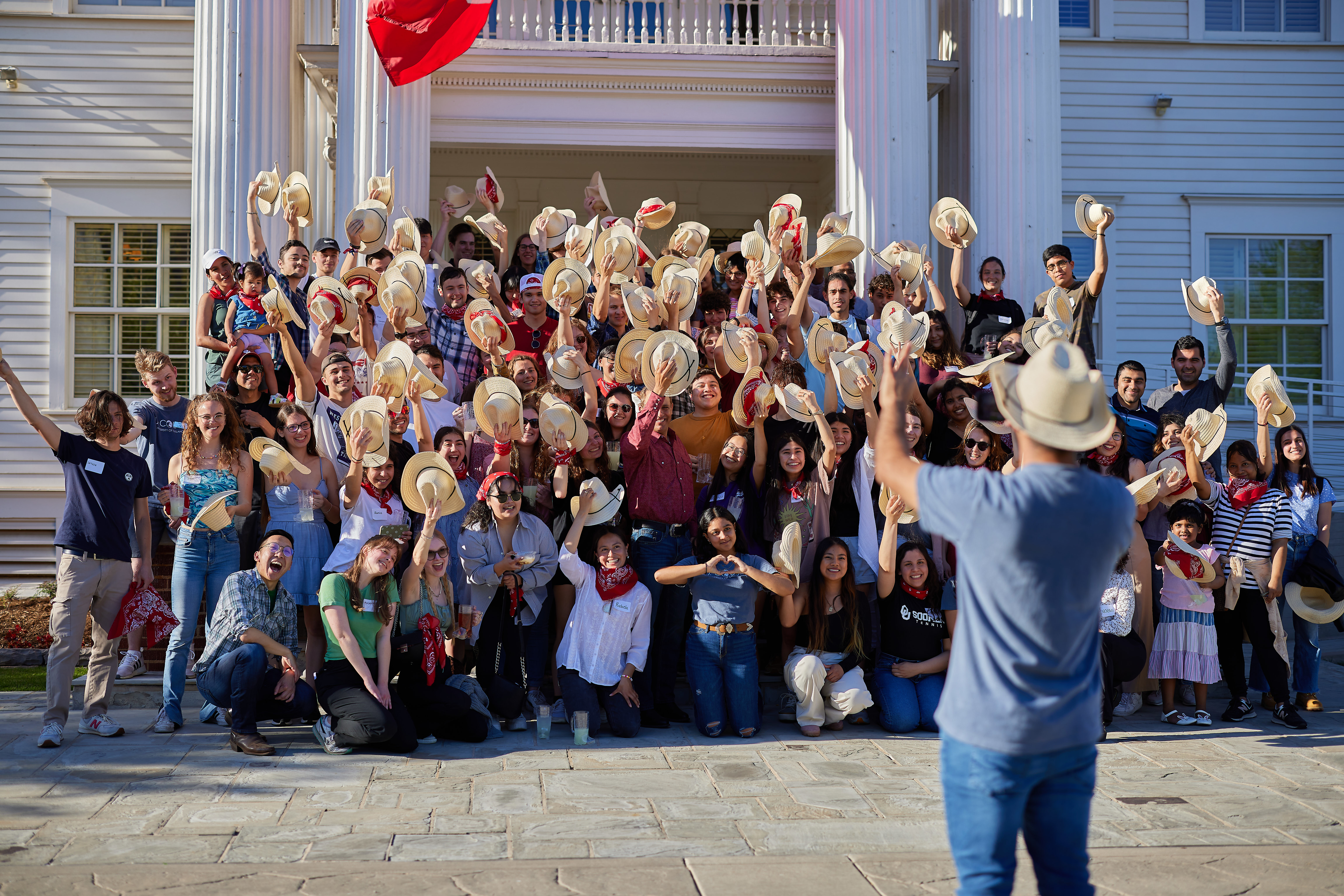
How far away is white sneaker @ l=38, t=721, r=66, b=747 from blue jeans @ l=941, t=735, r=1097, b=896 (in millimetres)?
4676

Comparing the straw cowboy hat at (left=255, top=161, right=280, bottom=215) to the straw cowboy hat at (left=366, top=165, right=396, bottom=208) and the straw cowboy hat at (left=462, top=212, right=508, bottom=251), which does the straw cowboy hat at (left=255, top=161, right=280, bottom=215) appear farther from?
the straw cowboy hat at (left=462, top=212, right=508, bottom=251)

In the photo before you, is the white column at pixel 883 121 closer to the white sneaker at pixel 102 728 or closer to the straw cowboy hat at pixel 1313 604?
the straw cowboy hat at pixel 1313 604

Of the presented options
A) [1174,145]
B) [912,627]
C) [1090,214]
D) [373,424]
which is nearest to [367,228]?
[373,424]

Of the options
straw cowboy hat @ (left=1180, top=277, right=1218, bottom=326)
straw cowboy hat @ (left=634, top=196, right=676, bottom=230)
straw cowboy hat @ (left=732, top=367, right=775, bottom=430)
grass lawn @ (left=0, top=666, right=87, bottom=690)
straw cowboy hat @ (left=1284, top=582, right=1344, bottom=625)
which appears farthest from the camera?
straw cowboy hat @ (left=634, top=196, right=676, bottom=230)

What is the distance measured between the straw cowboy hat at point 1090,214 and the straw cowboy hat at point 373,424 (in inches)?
185

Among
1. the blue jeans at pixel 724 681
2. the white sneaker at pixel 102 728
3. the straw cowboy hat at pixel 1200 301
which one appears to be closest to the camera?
the white sneaker at pixel 102 728

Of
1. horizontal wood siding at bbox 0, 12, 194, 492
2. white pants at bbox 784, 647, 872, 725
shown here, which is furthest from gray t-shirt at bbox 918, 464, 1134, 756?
horizontal wood siding at bbox 0, 12, 194, 492

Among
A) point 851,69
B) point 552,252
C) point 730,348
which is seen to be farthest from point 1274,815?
point 851,69

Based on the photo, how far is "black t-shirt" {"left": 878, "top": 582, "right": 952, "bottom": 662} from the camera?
6.46 meters

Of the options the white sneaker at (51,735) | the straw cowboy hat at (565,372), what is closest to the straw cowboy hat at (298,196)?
the straw cowboy hat at (565,372)

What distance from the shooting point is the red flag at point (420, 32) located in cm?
943

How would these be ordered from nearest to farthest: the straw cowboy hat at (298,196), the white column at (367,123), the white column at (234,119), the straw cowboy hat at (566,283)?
1. the straw cowboy hat at (566,283)
2. the straw cowboy hat at (298,196)
3. the white column at (234,119)
4. the white column at (367,123)

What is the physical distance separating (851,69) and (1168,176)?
4.06 metres

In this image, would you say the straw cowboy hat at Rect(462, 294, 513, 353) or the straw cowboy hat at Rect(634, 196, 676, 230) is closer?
the straw cowboy hat at Rect(462, 294, 513, 353)
